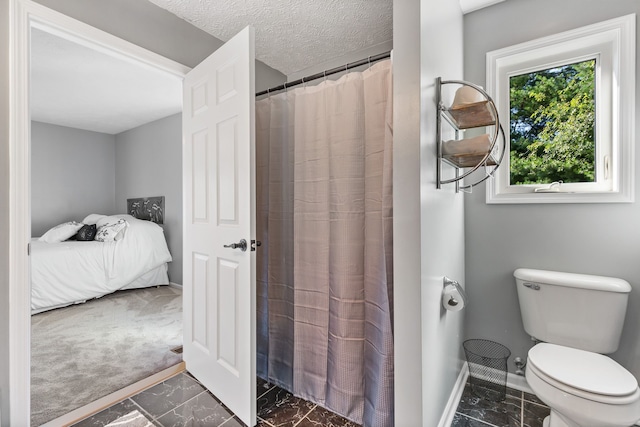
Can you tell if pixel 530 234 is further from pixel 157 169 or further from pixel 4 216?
pixel 157 169

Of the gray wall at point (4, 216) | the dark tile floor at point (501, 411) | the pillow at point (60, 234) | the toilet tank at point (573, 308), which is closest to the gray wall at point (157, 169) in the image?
the pillow at point (60, 234)

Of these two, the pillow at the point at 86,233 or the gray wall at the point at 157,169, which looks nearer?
the pillow at the point at 86,233

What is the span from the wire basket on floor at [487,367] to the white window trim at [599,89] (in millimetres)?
915

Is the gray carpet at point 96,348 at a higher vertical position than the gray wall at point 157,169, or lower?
lower

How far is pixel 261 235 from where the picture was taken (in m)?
2.02

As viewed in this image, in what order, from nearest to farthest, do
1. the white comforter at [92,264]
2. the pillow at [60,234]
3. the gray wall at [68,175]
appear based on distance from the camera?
1. the white comforter at [92,264]
2. the pillow at [60,234]
3. the gray wall at [68,175]

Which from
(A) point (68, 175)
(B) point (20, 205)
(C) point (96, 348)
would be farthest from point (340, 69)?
(A) point (68, 175)

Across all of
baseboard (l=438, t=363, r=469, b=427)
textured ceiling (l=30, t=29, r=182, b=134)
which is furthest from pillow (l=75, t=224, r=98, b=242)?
baseboard (l=438, t=363, r=469, b=427)

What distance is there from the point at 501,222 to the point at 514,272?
0.31m

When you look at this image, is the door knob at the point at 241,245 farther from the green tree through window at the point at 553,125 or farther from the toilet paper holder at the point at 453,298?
the green tree through window at the point at 553,125

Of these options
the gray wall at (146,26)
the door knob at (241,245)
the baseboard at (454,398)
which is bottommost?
the baseboard at (454,398)

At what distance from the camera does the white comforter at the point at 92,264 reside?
3244 millimetres

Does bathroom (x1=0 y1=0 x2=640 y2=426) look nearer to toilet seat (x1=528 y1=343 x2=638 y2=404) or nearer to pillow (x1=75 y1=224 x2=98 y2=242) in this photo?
toilet seat (x1=528 y1=343 x2=638 y2=404)

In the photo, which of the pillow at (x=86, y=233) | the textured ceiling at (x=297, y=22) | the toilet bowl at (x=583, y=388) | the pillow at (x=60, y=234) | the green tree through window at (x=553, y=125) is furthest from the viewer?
the pillow at (x=86, y=233)
